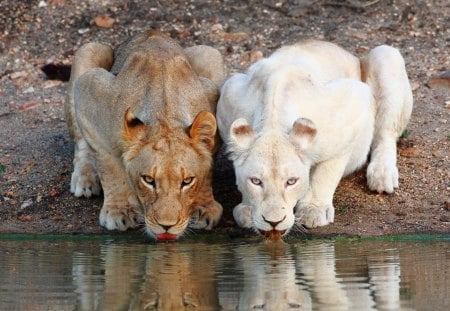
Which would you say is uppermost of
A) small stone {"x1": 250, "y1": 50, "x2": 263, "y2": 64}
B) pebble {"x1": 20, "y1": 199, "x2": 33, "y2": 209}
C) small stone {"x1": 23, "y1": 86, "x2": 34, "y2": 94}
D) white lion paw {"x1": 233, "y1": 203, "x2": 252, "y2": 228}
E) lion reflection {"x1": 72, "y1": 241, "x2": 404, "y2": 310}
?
small stone {"x1": 250, "y1": 50, "x2": 263, "y2": 64}

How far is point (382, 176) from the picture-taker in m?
10.1

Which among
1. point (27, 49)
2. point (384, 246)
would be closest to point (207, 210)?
point (384, 246)

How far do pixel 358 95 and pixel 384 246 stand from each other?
131 cm

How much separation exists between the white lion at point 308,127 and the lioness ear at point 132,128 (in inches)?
26.0

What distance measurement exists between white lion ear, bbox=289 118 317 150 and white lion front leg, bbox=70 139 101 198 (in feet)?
6.78

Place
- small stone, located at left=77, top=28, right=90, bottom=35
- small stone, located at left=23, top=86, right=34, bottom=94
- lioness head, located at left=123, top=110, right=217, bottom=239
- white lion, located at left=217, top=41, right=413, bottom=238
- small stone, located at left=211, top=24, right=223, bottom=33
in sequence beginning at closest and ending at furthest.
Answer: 1. white lion, located at left=217, top=41, right=413, bottom=238
2. lioness head, located at left=123, top=110, right=217, bottom=239
3. small stone, located at left=23, top=86, right=34, bottom=94
4. small stone, located at left=211, top=24, right=223, bottom=33
5. small stone, located at left=77, top=28, right=90, bottom=35

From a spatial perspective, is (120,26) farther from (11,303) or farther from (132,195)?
(11,303)

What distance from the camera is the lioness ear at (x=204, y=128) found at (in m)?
9.14

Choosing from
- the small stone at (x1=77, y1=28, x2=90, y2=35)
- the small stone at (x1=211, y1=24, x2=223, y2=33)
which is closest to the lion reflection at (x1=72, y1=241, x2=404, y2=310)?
the small stone at (x1=211, y1=24, x2=223, y2=33)

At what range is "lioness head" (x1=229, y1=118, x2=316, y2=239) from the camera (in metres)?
8.54

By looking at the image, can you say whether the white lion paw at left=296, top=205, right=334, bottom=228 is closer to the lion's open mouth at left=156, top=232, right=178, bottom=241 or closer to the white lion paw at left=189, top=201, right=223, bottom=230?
the white lion paw at left=189, top=201, right=223, bottom=230

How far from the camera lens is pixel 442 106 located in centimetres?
1162

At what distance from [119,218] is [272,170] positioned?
1.57 meters

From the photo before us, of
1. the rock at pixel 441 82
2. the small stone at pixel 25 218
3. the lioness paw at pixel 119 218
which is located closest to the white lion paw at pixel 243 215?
the lioness paw at pixel 119 218
